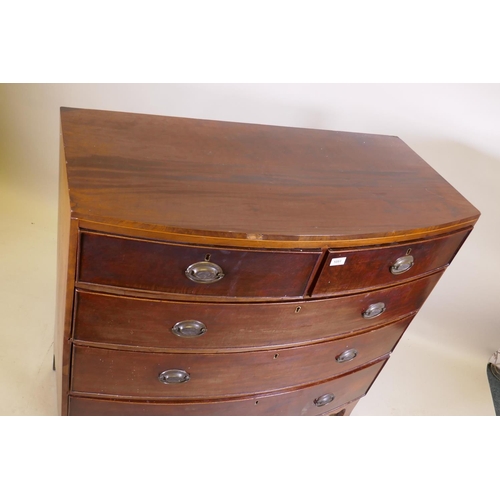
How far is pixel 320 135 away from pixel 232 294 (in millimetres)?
615

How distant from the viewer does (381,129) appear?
1774mm

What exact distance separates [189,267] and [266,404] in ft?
2.05

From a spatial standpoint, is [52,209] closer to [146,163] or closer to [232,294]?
[146,163]

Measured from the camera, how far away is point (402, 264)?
116cm

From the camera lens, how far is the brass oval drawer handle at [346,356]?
1368mm

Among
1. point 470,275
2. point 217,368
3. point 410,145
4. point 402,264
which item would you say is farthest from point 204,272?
point 470,275

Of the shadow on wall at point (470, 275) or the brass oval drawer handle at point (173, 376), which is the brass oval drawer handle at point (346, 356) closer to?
the brass oval drawer handle at point (173, 376)

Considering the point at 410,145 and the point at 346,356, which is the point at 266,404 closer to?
the point at 346,356

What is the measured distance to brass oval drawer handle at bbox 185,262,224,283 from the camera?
96 centimetres

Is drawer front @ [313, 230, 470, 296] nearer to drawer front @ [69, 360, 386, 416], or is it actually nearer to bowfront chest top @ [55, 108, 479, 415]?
bowfront chest top @ [55, 108, 479, 415]

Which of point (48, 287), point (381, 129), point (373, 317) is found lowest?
point (48, 287)

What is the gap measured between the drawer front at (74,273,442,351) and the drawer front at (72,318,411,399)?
0.15 ft

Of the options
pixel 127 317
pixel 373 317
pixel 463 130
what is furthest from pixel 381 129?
pixel 127 317

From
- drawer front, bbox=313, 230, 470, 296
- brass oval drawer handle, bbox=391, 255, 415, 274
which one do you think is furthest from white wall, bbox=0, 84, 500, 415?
brass oval drawer handle, bbox=391, 255, 415, 274
